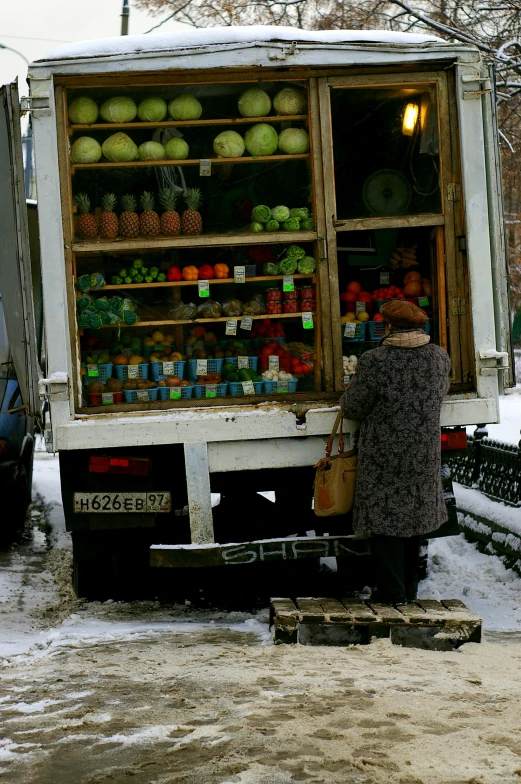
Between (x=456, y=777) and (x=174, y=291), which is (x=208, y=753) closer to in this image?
(x=456, y=777)

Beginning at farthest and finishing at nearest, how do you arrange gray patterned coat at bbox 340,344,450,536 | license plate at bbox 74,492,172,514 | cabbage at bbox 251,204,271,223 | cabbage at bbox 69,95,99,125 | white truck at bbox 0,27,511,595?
cabbage at bbox 251,204,271,223 → cabbage at bbox 69,95,99,125 → license plate at bbox 74,492,172,514 → white truck at bbox 0,27,511,595 → gray patterned coat at bbox 340,344,450,536

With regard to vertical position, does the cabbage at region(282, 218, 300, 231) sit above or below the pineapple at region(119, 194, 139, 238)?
below

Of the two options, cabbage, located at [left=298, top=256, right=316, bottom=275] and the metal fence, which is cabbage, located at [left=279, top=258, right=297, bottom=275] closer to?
cabbage, located at [left=298, top=256, right=316, bottom=275]

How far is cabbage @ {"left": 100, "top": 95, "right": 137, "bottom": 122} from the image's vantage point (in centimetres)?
671

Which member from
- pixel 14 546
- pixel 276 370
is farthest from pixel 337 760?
pixel 14 546

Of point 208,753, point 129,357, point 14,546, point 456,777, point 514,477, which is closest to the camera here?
point 456,777

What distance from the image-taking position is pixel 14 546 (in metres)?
9.64

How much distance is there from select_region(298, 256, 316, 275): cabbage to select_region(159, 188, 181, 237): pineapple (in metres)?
0.83

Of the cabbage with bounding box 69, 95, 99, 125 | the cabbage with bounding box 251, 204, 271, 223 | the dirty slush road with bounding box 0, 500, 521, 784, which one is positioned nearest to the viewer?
the dirty slush road with bounding box 0, 500, 521, 784

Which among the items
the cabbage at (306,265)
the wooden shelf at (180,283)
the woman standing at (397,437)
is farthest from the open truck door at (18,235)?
the woman standing at (397,437)

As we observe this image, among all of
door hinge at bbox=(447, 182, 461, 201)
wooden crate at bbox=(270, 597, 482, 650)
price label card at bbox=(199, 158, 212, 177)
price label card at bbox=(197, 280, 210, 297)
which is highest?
price label card at bbox=(199, 158, 212, 177)

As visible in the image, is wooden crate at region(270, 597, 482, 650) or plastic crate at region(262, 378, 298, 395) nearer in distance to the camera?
wooden crate at region(270, 597, 482, 650)

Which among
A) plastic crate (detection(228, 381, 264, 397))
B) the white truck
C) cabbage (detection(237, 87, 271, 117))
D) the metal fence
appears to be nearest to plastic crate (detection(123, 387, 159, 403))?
the white truck

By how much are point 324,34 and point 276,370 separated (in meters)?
2.14
